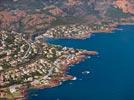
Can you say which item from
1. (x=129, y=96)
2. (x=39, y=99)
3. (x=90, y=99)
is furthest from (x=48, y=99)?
(x=129, y=96)

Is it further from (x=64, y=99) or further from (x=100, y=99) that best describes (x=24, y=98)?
(x=100, y=99)

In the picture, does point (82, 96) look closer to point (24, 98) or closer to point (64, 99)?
point (64, 99)

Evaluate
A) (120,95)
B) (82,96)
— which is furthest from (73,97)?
(120,95)

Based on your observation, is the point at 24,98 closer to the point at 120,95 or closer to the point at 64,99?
the point at 64,99

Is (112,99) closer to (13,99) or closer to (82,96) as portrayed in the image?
(82,96)

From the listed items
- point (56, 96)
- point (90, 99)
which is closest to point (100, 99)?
point (90, 99)

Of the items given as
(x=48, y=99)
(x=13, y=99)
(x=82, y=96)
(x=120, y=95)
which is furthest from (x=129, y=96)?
(x=13, y=99)
